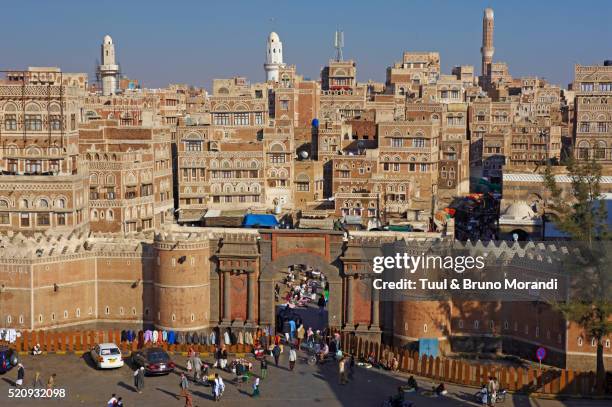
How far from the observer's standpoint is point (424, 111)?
359 feet

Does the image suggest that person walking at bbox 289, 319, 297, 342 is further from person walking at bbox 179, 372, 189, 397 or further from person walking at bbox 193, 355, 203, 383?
person walking at bbox 179, 372, 189, 397

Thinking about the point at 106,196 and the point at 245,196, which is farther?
the point at 245,196

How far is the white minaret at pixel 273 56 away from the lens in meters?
158

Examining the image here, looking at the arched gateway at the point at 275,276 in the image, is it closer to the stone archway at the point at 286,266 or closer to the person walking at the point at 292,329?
the stone archway at the point at 286,266

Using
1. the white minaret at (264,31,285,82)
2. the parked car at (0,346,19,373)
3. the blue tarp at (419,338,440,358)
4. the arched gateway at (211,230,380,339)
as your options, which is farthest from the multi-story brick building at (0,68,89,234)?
the white minaret at (264,31,285,82)

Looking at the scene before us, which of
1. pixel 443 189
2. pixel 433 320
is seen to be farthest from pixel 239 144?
pixel 433 320

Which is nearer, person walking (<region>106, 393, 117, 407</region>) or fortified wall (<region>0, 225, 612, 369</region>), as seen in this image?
person walking (<region>106, 393, 117, 407</region>)

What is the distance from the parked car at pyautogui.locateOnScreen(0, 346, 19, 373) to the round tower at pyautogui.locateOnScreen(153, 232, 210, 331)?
8.12m

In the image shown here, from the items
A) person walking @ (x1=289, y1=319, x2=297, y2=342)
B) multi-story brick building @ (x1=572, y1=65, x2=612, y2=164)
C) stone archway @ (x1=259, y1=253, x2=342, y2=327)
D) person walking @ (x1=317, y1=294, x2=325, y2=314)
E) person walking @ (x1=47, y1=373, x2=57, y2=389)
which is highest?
multi-story brick building @ (x1=572, y1=65, x2=612, y2=164)

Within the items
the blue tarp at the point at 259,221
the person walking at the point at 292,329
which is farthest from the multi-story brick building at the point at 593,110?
the person walking at the point at 292,329

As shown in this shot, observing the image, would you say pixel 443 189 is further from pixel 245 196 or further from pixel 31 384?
pixel 31 384

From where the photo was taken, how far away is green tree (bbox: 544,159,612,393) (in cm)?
4378

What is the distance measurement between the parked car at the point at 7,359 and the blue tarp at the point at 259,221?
23.3 meters

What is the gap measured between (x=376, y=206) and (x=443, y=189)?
59.7 ft
